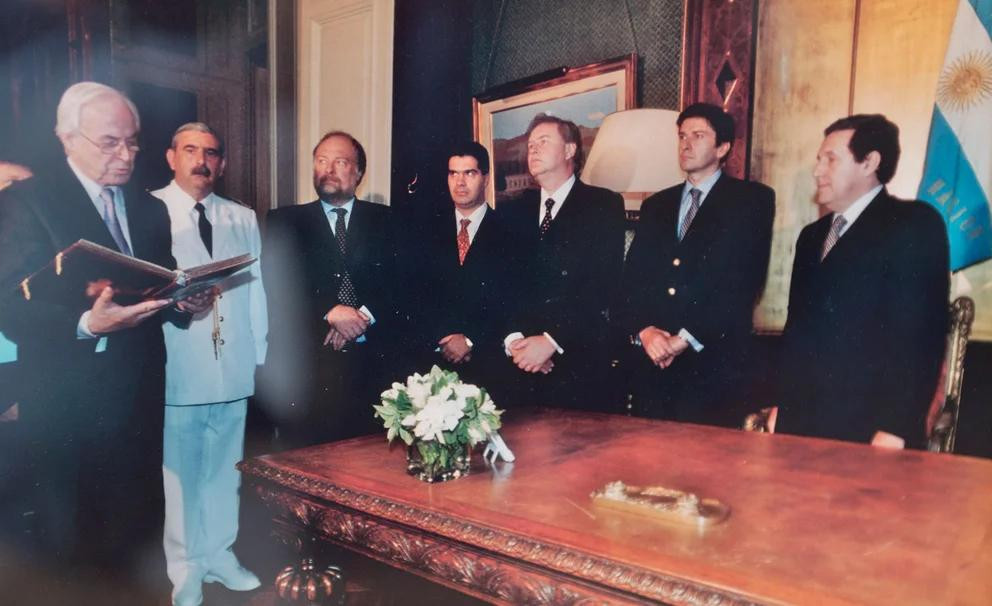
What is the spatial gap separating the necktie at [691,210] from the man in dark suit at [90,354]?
196cm

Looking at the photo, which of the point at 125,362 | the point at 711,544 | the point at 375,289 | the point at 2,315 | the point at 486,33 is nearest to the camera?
the point at 711,544

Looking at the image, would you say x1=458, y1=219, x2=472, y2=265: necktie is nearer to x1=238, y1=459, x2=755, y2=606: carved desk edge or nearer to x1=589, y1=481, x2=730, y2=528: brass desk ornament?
x1=238, y1=459, x2=755, y2=606: carved desk edge

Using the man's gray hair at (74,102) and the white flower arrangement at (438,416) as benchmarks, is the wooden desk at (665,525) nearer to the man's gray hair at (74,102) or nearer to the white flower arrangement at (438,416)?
the white flower arrangement at (438,416)

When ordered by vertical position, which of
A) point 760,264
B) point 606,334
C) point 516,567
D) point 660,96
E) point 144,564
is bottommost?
point 144,564

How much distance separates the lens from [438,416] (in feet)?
5.05

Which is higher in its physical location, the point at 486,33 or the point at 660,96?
the point at 486,33

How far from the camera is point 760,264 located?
260 cm

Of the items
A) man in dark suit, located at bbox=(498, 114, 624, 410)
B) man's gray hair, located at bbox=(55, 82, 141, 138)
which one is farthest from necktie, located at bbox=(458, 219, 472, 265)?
man's gray hair, located at bbox=(55, 82, 141, 138)

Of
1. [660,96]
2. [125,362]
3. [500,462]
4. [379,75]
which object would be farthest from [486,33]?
[500,462]

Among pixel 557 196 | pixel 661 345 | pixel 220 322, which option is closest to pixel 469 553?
pixel 661 345

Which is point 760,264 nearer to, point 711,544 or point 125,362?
point 711,544

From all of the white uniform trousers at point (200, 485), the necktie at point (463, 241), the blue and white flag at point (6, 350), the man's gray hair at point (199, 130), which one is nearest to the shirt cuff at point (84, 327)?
the blue and white flag at point (6, 350)

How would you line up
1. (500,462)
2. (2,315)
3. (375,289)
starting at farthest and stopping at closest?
(375,289)
(2,315)
(500,462)

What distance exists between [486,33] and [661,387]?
201cm
